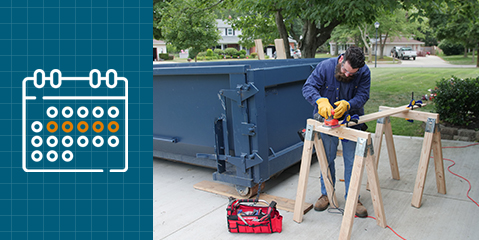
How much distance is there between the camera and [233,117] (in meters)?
4.12

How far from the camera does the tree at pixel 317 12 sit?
7188mm

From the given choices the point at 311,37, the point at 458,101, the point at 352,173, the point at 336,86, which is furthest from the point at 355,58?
the point at 311,37

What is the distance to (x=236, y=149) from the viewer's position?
417cm

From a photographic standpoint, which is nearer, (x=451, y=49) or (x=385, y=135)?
(x=385, y=135)

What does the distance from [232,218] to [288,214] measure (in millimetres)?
686

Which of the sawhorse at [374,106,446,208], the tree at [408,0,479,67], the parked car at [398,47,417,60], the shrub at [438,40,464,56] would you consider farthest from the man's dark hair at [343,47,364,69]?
the shrub at [438,40,464,56]

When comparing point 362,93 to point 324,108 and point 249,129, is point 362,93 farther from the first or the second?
point 249,129

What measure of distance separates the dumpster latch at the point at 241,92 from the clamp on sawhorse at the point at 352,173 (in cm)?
72

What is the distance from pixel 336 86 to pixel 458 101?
3923 millimetres

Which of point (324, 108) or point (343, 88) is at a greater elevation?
point (343, 88)

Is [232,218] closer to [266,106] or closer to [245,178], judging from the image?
[245,178]

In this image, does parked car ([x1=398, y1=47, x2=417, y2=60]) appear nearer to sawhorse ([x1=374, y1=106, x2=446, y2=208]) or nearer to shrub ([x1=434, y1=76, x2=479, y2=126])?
shrub ([x1=434, y1=76, x2=479, y2=126])

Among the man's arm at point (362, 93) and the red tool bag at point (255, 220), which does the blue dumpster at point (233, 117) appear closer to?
the red tool bag at point (255, 220)

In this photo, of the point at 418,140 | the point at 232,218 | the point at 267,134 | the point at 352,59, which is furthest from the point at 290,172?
the point at 418,140
